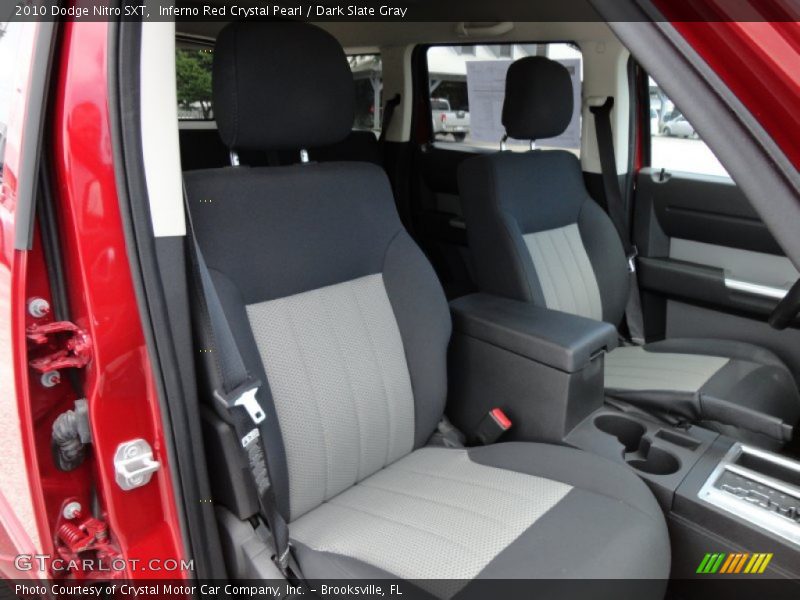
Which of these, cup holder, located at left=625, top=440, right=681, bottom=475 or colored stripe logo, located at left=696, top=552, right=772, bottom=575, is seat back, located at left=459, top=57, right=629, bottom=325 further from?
colored stripe logo, located at left=696, top=552, right=772, bottom=575

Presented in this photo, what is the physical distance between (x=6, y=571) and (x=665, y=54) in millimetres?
1577

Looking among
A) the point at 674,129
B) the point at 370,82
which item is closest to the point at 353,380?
the point at 674,129

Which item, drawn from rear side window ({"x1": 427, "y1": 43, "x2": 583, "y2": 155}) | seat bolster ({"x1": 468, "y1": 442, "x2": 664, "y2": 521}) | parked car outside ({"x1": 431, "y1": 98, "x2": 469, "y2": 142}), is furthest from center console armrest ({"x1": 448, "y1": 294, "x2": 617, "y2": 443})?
parked car outside ({"x1": 431, "y1": 98, "x2": 469, "y2": 142})

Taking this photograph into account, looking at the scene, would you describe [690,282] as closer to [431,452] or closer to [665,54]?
[431,452]

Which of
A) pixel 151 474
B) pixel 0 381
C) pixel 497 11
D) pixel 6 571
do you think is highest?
pixel 497 11

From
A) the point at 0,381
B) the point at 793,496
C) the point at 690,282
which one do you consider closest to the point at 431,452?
the point at 793,496

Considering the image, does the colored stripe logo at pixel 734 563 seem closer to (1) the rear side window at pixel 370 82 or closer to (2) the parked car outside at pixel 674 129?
(2) the parked car outside at pixel 674 129

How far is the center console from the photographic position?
1.34m

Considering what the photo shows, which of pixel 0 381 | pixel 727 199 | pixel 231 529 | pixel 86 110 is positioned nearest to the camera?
pixel 86 110

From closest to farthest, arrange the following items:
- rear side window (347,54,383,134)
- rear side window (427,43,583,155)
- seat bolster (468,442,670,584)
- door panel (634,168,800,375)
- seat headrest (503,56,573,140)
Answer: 1. seat bolster (468,442,670,584)
2. seat headrest (503,56,573,140)
3. door panel (634,168,800,375)
4. rear side window (427,43,583,155)
5. rear side window (347,54,383,134)

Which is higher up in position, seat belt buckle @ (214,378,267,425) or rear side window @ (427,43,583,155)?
rear side window @ (427,43,583,155)

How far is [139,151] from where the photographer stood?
0.98m

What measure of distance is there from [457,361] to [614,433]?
50 cm

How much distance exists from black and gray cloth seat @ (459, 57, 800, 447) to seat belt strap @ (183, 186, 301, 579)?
116 centimetres
